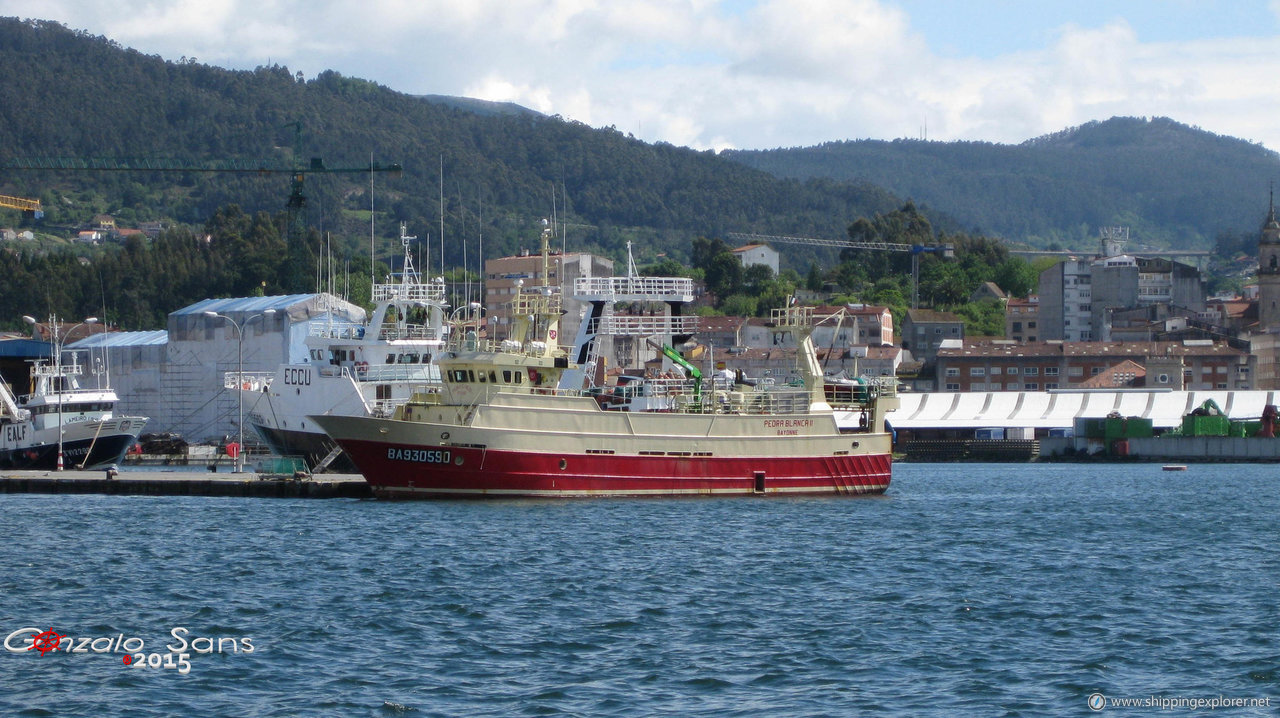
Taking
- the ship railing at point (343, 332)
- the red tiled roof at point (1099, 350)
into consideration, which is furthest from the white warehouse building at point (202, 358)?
the red tiled roof at point (1099, 350)

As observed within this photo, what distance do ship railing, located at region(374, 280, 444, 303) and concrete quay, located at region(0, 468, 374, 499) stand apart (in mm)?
13983

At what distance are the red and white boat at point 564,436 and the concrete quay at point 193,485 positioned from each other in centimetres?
342

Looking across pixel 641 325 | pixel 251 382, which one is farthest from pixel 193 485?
pixel 251 382

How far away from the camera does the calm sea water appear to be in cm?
2252

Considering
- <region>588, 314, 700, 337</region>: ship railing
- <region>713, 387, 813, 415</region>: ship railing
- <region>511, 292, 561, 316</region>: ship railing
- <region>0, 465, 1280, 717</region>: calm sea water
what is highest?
<region>511, 292, 561, 316</region>: ship railing

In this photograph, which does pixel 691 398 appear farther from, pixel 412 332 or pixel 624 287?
pixel 412 332

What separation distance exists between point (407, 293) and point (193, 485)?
18.2 meters

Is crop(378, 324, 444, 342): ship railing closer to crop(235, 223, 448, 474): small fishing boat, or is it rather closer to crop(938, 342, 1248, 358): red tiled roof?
crop(235, 223, 448, 474): small fishing boat

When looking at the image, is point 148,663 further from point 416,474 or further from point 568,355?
point 568,355

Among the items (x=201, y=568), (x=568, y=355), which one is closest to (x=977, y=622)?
(x=201, y=568)

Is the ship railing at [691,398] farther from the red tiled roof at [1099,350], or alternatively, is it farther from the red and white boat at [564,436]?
the red tiled roof at [1099,350]

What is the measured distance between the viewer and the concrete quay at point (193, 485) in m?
51.3

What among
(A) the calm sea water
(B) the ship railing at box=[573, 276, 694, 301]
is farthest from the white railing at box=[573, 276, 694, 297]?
(A) the calm sea water

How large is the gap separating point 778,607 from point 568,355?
81.1 feet
